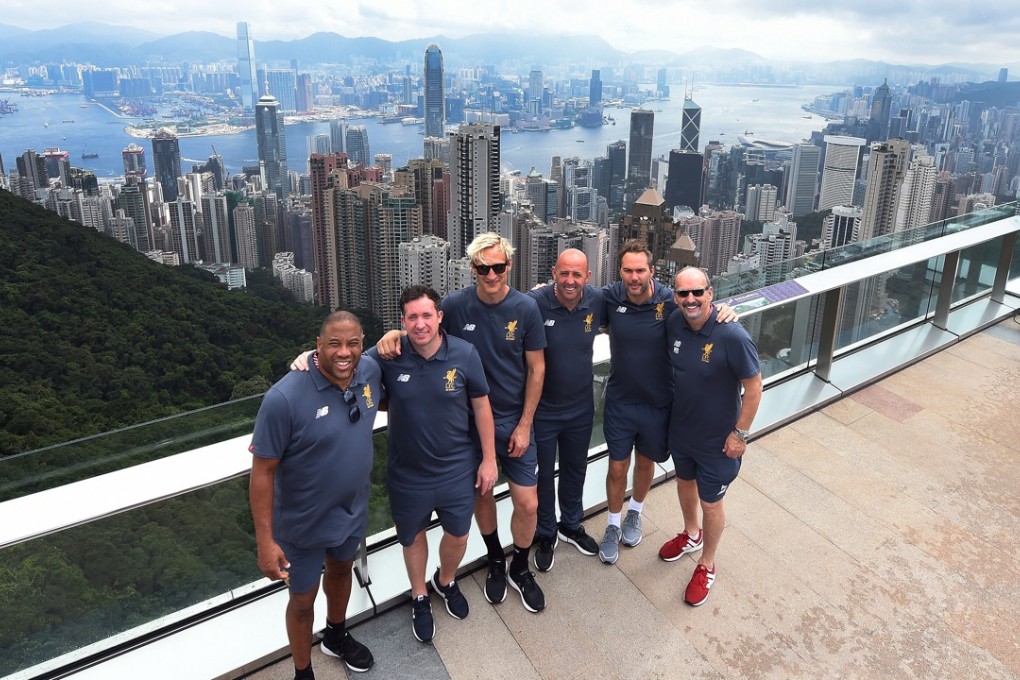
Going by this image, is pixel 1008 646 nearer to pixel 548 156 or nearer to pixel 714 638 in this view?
pixel 714 638

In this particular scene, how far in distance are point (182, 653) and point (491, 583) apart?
38.0 inches

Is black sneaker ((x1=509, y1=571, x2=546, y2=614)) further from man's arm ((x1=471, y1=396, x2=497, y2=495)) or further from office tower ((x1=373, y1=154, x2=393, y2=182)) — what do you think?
office tower ((x1=373, y1=154, x2=393, y2=182))

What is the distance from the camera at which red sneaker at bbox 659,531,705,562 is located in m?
2.54

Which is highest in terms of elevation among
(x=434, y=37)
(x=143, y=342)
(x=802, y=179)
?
(x=434, y=37)

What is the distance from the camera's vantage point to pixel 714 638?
220 centimetres

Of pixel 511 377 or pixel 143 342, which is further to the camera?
pixel 143 342

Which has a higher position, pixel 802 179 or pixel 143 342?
pixel 802 179

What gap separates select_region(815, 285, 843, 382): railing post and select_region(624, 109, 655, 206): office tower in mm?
57315

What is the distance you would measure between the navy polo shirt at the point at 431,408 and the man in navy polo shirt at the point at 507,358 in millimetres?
131

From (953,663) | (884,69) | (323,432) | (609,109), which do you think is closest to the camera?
(323,432)

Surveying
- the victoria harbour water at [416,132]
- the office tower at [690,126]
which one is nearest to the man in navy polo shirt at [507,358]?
the victoria harbour water at [416,132]

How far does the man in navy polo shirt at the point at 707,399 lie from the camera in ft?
7.03

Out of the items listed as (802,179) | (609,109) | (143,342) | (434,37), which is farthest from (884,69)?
(143,342)

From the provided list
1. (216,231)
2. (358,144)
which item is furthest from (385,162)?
(216,231)
